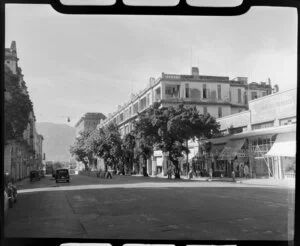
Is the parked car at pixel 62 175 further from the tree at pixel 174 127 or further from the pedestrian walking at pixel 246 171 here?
the pedestrian walking at pixel 246 171

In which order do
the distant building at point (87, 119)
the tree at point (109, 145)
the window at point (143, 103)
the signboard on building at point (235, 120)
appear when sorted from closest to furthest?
the distant building at point (87, 119) → the signboard on building at point (235, 120) → the window at point (143, 103) → the tree at point (109, 145)

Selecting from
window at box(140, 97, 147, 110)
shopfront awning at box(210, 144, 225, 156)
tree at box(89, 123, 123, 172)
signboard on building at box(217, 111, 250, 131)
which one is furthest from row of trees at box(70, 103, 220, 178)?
tree at box(89, 123, 123, 172)

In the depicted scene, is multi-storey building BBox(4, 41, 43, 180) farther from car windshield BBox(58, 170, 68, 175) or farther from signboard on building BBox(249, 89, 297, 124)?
signboard on building BBox(249, 89, 297, 124)

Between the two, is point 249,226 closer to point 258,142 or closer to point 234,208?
point 234,208

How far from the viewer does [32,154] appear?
9211mm

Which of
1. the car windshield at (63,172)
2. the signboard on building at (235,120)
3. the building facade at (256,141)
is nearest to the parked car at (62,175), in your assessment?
the car windshield at (63,172)

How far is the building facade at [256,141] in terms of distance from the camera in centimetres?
2388

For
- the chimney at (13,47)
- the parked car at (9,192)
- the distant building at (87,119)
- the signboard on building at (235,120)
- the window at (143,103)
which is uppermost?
the window at (143,103)

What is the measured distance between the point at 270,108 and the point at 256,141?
2.64 meters

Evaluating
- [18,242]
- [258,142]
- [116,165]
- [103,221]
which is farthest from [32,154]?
[116,165]

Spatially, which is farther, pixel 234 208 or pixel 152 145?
pixel 152 145

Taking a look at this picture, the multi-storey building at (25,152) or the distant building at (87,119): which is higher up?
the distant building at (87,119)

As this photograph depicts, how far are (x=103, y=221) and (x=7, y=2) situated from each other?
6260mm

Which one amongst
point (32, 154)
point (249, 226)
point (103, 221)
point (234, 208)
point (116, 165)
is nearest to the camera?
point (249, 226)
